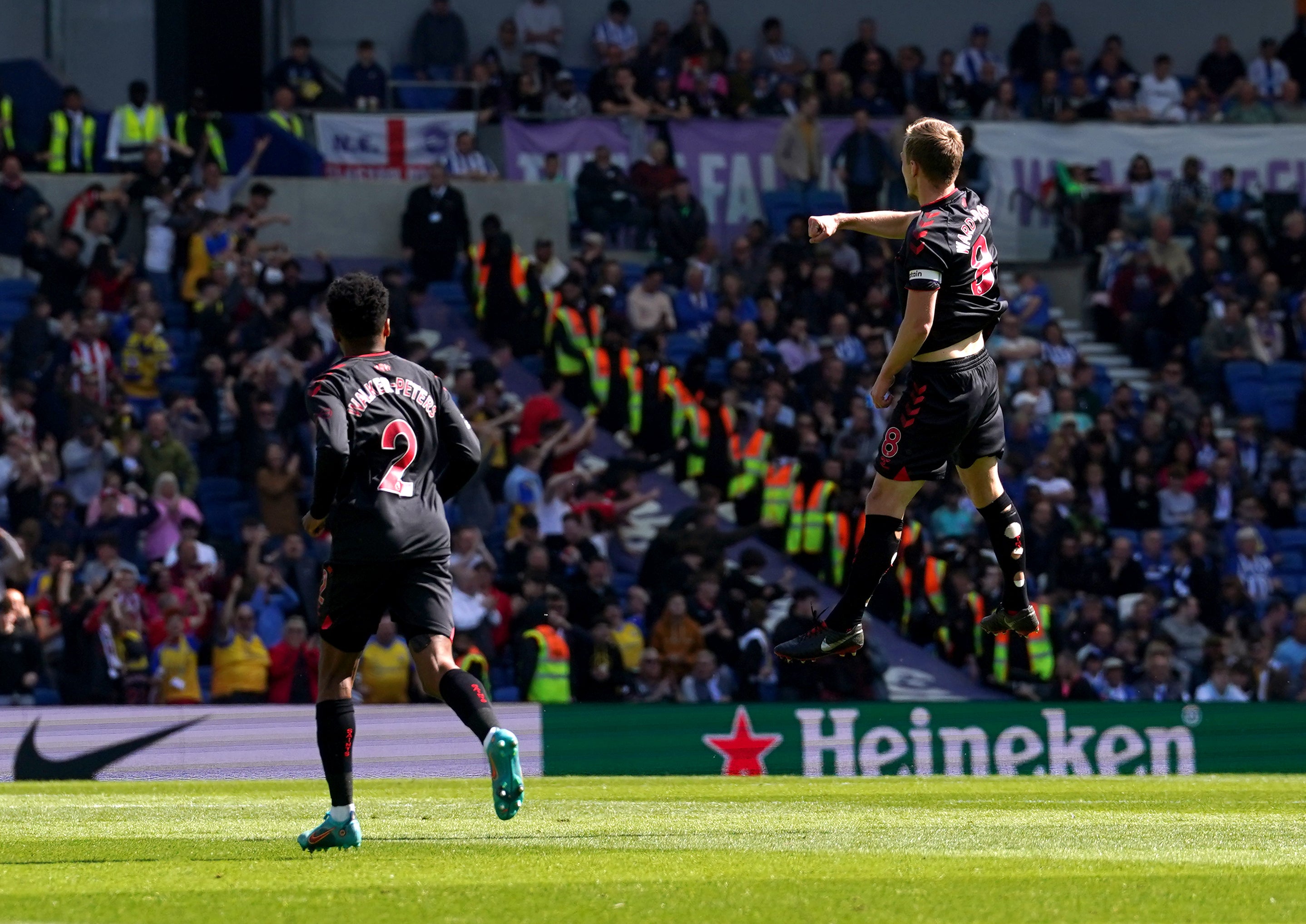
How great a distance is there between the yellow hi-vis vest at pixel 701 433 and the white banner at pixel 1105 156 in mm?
7311

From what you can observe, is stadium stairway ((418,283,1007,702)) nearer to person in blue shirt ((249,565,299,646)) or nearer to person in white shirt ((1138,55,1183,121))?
person in blue shirt ((249,565,299,646))

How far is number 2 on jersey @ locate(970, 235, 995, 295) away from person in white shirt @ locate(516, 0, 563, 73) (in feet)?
63.1

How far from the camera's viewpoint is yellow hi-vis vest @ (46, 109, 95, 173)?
910 inches

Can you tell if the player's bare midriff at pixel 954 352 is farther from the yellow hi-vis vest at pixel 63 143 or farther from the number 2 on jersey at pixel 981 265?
the yellow hi-vis vest at pixel 63 143

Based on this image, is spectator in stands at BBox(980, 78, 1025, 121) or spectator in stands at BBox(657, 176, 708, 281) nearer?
spectator in stands at BBox(657, 176, 708, 281)

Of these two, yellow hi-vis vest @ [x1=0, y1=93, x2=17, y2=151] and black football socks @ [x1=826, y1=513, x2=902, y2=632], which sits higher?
yellow hi-vis vest @ [x1=0, y1=93, x2=17, y2=151]

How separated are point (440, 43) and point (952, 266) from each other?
19.7m

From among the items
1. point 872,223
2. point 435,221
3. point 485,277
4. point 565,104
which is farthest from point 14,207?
point 872,223

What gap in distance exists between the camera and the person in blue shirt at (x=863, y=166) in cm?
2544

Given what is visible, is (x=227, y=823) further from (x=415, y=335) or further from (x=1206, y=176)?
(x=1206, y=176)

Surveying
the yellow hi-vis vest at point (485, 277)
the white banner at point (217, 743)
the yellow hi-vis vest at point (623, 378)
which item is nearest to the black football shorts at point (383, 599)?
the white banner at point (217, 743)

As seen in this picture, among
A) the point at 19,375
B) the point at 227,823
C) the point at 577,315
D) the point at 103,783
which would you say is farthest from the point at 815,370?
the point at 227,823

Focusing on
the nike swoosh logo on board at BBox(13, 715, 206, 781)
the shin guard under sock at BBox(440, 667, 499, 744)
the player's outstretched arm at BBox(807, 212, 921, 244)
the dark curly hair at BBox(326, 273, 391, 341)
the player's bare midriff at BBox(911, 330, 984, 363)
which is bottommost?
the nike swoosh logo on board at BBox(13, 715, 206, 781)

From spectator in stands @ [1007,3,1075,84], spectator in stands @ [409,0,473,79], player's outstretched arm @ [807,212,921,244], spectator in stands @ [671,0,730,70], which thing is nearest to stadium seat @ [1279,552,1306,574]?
spectator in stands @ [1007,3,1075,84]
